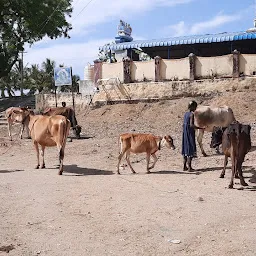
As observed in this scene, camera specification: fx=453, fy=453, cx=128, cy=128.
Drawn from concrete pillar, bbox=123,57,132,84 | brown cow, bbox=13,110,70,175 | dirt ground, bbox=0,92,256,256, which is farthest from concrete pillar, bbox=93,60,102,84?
brown cow, bbox=13,110,70,175

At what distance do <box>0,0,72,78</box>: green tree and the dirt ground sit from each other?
22.1m

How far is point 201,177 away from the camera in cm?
1100

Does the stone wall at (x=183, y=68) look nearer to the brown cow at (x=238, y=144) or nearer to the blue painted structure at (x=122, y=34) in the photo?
the blue painted structure at (x=122, y=34)

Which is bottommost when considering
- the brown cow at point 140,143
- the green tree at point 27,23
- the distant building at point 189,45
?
the brown cow at point 140,143

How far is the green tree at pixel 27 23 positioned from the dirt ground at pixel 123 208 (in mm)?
22055

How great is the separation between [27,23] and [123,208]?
30.5m

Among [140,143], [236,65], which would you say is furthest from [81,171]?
[236,65]

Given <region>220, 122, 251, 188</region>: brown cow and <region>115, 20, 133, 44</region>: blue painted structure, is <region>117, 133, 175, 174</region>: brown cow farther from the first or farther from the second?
<region>115, 20, 133, 44</region>: blue painted structure

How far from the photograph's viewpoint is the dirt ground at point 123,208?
6219 mm

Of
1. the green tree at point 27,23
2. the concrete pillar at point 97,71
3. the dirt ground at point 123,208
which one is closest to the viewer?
the dirt ground at point 123,208

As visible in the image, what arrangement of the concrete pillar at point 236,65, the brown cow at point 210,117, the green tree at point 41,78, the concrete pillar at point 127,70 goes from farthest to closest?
the green tree at point 41,78 < the concrete pillar at point 127,70 < the concrete pillar at point 236,65 < the brown cow at point 210,117

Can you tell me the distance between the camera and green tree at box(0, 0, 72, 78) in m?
34.6

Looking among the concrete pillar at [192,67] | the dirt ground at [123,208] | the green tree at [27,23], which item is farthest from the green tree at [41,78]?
the dirt ground at [123,208]

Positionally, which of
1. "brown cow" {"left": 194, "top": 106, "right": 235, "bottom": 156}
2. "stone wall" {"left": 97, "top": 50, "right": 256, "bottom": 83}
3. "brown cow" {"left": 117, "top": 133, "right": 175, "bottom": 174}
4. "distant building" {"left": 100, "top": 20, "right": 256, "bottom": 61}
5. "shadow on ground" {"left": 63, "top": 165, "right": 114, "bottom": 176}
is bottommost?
"shadow on ground" {"left": 63, "top": 165, "right": 114, "bottom": 176}
